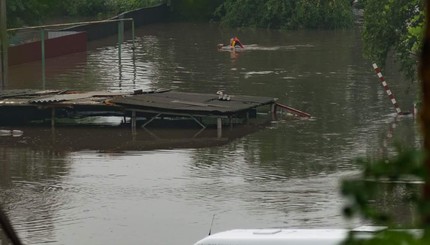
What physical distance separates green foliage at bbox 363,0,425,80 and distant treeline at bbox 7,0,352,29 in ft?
54.3

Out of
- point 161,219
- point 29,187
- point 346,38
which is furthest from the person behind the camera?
point 346,38

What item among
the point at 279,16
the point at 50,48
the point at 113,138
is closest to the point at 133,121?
the point at 113,138

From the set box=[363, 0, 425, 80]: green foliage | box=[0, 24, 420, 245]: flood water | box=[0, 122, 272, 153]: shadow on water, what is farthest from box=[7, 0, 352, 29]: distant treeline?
box=[0, 122, 272, 153]: shadow on water

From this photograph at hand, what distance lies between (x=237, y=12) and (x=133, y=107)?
3625cm

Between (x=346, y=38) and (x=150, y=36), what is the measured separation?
11.1 m

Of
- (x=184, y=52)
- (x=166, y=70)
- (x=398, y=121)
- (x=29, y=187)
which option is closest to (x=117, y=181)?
(x=29, y=187)

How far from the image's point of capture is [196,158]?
96.0 feet

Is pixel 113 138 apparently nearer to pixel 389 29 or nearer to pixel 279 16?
pixel 389 29

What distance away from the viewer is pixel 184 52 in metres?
55.9

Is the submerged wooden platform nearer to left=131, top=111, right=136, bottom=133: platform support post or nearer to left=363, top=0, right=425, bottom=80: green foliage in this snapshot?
left=131, top=111, right=136, bottom=133: platform support post

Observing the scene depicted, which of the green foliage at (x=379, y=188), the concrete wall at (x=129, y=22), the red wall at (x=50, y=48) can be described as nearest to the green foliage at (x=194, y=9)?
the concrete wall at (x=129, y=22)

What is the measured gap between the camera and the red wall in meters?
50.1

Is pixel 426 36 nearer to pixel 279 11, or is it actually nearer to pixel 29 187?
pixel 29 187

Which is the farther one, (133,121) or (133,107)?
(133,121)
